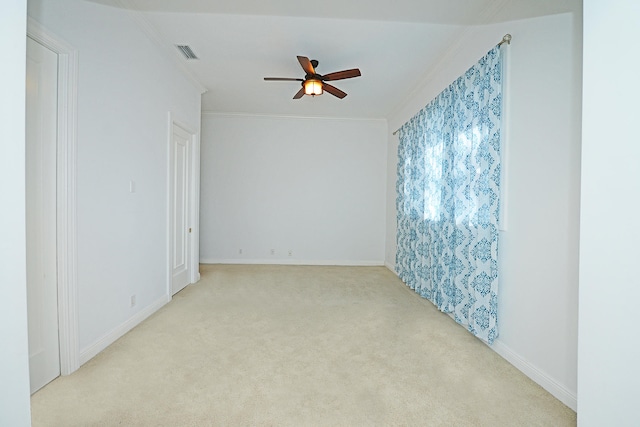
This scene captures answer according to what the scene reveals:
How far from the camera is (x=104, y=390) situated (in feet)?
6.73

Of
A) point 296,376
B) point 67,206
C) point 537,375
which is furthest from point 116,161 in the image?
point 537,375

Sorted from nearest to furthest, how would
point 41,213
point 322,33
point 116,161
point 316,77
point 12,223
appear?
1. point 12,223
2. point 41,213
3. point 116,161
4. point 322,33
5. point 316,77

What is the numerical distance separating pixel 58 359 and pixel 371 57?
12.8 feet

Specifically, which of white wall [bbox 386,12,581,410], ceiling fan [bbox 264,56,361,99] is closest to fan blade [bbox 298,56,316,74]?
ceiling fan [bbox 264,56,361,99]

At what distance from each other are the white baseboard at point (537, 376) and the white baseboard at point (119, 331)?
3.12 metres

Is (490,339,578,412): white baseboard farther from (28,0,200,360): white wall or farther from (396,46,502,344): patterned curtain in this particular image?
(28,0,200,360): white wall

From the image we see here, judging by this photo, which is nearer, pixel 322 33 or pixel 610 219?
pixel 610 219

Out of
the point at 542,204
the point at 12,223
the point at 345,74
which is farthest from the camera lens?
the point at 345,74

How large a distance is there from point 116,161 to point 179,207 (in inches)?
64.9

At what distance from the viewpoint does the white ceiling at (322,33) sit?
2.78 m

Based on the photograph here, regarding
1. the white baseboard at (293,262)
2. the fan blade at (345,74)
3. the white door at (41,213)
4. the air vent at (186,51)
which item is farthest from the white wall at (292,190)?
the white door at (41,213)

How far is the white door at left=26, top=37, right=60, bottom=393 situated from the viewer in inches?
79.6

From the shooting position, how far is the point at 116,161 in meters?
2.79

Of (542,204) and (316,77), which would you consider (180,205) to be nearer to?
(316,77)
